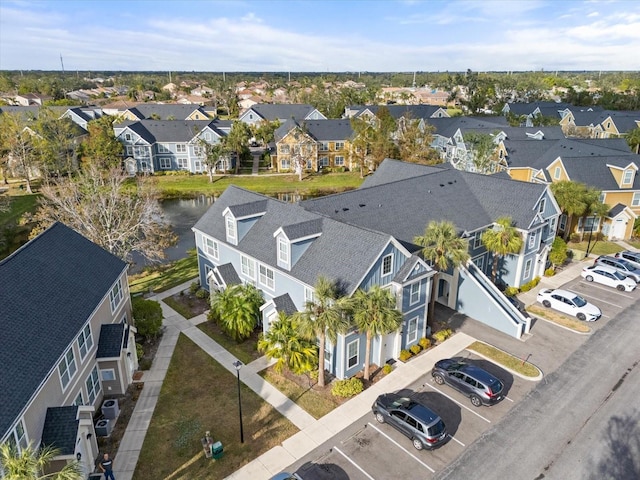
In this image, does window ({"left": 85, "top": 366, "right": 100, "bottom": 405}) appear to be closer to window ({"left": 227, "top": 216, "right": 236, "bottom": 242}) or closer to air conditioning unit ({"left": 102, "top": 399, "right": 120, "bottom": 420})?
air conditioning unit ({"left": 102, "top": 399, "right": 120, "bottom": 420})

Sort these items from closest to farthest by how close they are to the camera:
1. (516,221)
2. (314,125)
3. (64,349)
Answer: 1. (64,349)
2. (516,221)
3. (314,125)

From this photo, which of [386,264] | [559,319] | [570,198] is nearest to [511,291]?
[559,319]

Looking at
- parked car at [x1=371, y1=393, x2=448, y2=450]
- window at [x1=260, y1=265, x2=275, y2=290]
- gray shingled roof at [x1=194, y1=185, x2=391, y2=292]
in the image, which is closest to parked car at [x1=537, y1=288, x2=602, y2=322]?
gray shingled roof at [x1=194, y1=185, x2=391, y2=292]

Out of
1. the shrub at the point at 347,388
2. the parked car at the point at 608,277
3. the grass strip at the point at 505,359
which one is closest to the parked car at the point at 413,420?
the shrub at the point at 347,388

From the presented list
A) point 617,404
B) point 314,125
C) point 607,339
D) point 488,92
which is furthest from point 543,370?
point 488,92

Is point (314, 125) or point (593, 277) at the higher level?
point (314, 125)

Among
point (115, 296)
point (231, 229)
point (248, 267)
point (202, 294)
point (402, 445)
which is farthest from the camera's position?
point (202, 294)

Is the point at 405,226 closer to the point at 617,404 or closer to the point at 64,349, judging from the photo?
the point at 617,404

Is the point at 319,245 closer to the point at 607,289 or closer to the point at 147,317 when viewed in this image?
the point at 147,317
